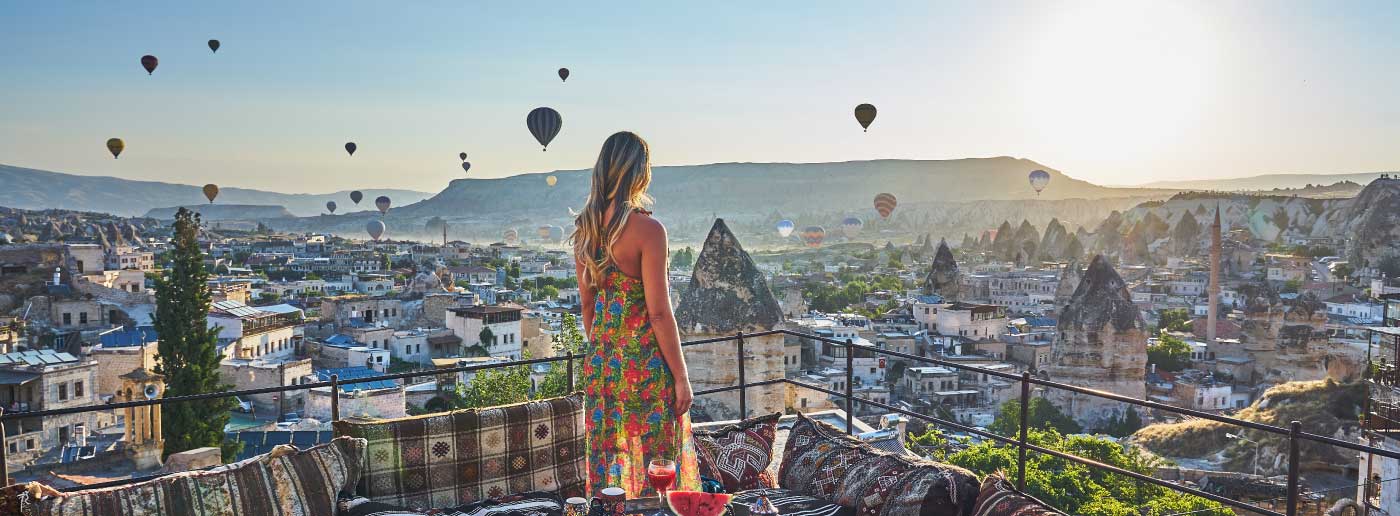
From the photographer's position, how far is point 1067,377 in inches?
1016

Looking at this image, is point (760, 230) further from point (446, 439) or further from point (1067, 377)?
point (446, 439)

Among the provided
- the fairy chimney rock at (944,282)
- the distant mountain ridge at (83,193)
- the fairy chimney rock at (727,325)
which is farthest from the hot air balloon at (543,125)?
the distant mountain ridge at (83,193)

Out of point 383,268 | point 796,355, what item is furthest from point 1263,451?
point 383,268

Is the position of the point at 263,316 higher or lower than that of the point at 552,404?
lower

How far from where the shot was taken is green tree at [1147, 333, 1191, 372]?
3741cm

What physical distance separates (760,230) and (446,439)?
113m

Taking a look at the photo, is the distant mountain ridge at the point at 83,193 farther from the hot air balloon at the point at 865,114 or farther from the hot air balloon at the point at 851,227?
the hot air balloon at the point at 865,114

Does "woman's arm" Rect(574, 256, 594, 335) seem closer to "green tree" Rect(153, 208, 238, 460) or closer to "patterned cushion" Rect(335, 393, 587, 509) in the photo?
"patterned cushion" Rect(335, 393, 587, 509)

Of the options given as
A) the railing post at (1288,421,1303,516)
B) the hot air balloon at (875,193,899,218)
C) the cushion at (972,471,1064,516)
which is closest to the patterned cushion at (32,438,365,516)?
the cushion at (972,471,1064,516)

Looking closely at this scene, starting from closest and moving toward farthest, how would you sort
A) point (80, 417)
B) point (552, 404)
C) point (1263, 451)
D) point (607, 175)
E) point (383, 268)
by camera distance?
point (607, 175) → point (552, 404) → point (1263, 451) → point (80, 417) → point (383, 268)

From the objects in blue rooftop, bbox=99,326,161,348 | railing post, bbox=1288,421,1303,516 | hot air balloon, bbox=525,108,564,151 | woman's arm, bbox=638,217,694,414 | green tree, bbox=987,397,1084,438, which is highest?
hot air balloon, bbox=525,108,564,151

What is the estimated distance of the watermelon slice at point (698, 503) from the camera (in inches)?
81.0

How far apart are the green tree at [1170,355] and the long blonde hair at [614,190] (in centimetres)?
3915

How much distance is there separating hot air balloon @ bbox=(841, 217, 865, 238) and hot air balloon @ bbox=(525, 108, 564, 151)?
72395 millimetres
